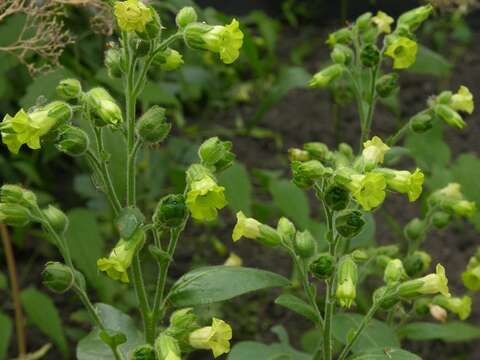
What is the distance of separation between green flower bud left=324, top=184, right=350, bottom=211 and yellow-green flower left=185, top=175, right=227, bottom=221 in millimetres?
175

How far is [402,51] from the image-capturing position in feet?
5.32

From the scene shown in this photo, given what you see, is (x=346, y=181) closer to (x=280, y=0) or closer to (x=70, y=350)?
(x=70, y=350)

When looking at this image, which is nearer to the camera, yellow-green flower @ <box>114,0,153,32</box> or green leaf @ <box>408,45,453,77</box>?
yellow-green flower @ <box>114,0,153,32</box>

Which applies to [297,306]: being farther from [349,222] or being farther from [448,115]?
[448,115]

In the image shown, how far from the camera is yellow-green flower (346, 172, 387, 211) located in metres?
1.24

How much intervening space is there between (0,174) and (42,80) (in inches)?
25.7

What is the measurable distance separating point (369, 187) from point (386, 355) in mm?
294

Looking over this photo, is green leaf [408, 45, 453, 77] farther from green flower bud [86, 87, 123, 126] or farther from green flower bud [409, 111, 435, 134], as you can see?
green flower bud [86, 87, 123, 126]

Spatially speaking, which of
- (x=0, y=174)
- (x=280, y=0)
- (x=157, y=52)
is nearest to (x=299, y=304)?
(x=157, y=52)

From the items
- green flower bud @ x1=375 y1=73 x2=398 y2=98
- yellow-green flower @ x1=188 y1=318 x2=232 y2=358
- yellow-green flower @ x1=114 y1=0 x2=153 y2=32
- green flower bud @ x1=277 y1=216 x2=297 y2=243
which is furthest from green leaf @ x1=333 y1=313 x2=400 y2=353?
yellow-green flower @ x1=114 y1=0 x2=153 y2=32

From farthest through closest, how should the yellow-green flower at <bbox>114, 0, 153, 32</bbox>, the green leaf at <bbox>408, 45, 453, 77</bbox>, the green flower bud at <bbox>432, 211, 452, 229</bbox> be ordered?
the green leaf at <bbox>408, 45, 453, 77</bbox> → the green flower bud at <bbox>432, 211, 452, 229</bbox> → the yellow-green flower at <bbox>114, 0, 153, 32</bbox>

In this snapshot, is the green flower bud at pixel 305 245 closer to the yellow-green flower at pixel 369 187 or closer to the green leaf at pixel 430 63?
the yellow-green flower at pixel 369 187

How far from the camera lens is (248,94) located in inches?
131

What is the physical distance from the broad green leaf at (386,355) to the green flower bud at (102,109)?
543mm
